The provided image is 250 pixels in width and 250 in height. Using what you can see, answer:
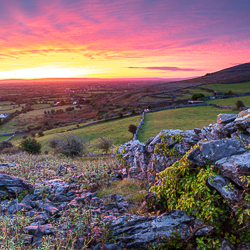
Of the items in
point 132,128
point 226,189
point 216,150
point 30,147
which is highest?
point 216,150

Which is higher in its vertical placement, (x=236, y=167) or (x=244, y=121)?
(x=244, y=121)

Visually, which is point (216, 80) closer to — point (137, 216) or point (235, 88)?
point (235, 88)

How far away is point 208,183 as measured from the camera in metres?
4.14

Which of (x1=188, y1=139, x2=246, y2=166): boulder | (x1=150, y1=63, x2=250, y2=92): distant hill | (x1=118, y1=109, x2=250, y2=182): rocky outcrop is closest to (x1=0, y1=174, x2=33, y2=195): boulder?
(x1=118, y1=109, x2=250, y2=182): rocky outcrop

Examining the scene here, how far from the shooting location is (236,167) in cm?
376

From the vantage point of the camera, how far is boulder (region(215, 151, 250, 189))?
12.0 feet

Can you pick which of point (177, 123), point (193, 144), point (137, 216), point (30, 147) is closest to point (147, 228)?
point (137, 216)

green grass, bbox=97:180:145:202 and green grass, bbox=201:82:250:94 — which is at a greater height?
green grass, bbox=201:82:250:94

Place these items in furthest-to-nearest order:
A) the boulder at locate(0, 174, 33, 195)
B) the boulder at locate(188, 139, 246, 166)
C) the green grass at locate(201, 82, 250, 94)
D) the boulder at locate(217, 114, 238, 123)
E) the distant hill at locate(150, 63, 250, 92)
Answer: the distant hill at locate(150, 63, 250, 92) < the green grass at locate(201, 82, 250, 94) < the boulder at locate(0, 174, 33, 195) < the boulder at locate(217, 114, 238, 123) < the boulder at locate(188, 139, 246, 166)

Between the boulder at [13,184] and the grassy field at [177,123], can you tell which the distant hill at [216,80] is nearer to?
the grassy field at [177,123]

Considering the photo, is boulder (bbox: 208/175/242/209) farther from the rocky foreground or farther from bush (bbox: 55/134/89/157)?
bush (bbox: 55/134/89/157)

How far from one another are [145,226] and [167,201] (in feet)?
3.30

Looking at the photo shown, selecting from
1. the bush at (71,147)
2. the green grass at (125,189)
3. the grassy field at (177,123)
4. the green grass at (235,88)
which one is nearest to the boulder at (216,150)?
the green grass at (125,189)

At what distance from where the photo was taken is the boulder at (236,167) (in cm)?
Result: 366
